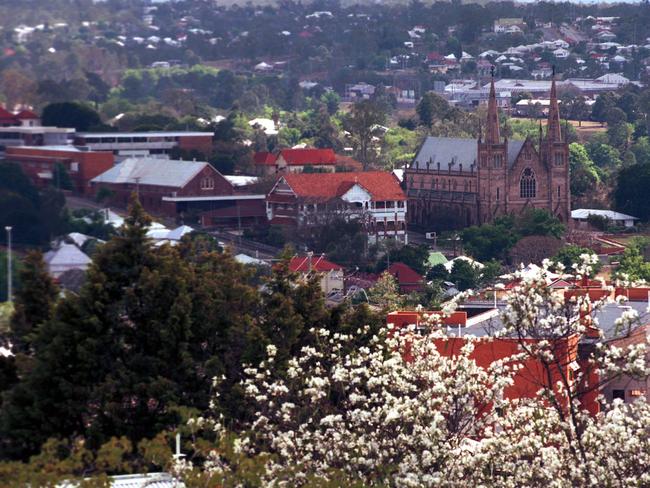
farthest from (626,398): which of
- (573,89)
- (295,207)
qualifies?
(573,89)

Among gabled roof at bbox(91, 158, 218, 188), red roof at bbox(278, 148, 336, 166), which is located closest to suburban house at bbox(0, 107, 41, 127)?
gabled roof at bbox(91, 158, 218, 188)

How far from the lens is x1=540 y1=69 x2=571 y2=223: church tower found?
8588 cm

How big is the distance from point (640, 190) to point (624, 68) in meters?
80.9

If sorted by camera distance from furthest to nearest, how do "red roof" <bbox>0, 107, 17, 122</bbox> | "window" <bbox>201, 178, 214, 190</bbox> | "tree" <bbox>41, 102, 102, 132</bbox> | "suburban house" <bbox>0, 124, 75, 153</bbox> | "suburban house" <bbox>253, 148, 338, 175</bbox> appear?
"tree" <bbox>41, 102, 102, 132</bbox> < "red roof" <bbox>0, 107, 17, 122</bbox> < "suburban house" <bbox>0, 124, 75, 153</bbox> < "suburban house" <bbox>253, 148, 338, 175</bbox> < "window" <bbox>201, 178, 214, 190</bbox>

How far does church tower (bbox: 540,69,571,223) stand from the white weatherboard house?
0.85 m

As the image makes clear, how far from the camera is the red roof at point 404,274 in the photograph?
6806cm

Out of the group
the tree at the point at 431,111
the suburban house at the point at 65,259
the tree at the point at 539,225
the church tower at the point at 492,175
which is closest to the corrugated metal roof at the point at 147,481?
the suburban house at the point at 65,259

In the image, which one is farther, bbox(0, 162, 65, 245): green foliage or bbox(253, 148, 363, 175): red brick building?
bbox(253, 148, 363, 175): red brick building

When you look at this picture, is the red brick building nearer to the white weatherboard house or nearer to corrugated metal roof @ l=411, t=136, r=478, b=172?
corrugated metal roof @ l=411, t=136, r=478, b=172

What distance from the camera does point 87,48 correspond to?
164 m

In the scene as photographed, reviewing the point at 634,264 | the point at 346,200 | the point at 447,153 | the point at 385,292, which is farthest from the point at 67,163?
the point at 385,292

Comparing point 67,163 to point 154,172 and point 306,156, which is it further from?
point 306,156

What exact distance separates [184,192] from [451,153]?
36.6 feet

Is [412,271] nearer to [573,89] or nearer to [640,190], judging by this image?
[640,190]
